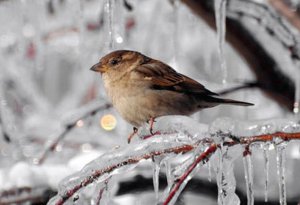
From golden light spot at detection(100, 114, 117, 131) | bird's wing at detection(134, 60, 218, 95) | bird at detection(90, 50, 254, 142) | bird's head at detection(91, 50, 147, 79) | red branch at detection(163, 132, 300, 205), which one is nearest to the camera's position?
red branch at detection(163, 132, 300, 205)

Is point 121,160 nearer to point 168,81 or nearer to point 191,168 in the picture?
point 191,168

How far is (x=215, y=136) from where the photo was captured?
1.38 metres

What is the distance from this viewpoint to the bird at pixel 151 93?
2.48m

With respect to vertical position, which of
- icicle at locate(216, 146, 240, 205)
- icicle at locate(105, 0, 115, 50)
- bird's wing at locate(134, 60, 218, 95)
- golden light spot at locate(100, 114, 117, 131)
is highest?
icicle at locate(105, 0, 115, 50)

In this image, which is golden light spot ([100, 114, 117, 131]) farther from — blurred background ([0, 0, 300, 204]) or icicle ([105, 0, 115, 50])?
icicle ([105, 0, 115, 50])

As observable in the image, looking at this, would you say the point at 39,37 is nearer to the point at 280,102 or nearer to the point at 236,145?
the point at 280,102

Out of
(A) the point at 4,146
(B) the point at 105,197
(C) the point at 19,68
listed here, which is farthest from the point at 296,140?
(C) the point at 19,68

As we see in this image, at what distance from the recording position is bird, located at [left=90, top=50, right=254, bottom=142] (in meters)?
2.48

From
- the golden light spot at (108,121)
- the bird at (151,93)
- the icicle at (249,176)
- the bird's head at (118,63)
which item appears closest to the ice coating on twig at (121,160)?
the icicle at (249,176)

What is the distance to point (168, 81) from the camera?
2643 mm

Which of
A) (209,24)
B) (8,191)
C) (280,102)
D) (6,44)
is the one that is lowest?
(8,191)

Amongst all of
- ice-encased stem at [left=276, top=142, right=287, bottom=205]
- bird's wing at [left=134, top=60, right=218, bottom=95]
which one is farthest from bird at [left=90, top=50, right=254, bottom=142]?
ice-encased stem at [left=276, top=142, right=287, bottom=205]

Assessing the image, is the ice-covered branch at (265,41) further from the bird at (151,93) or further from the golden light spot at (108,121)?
the golden light spot at (108,121)

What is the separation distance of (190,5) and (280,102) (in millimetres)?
543
